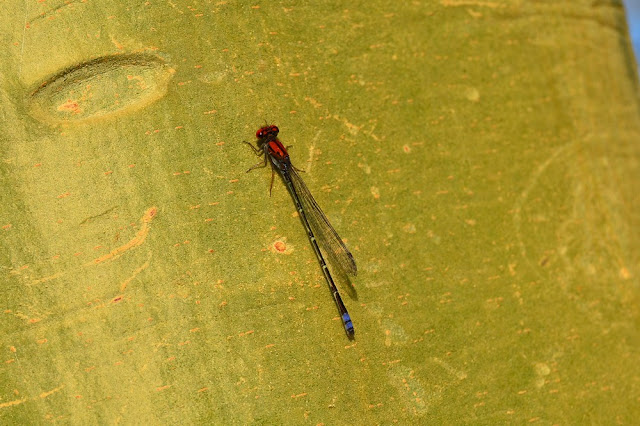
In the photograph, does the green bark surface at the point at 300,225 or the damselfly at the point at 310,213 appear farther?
the damselfly at the point at 310,213

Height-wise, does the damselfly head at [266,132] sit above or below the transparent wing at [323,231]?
above

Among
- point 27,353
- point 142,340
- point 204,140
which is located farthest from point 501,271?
point 27,353

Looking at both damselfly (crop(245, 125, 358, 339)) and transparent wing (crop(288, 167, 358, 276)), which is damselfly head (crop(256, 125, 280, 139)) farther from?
transparent wing (crop(288, 167, 358, 276))

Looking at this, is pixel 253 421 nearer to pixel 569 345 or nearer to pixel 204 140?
pixel 204 140

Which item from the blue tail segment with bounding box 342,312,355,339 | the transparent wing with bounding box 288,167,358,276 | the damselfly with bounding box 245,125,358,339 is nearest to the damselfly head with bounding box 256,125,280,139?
the damselfly with bounding box 245,125,358,339

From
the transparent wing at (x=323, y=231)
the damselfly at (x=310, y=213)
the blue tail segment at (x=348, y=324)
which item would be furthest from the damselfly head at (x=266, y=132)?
the blue tail segment at (x=348, y=324)

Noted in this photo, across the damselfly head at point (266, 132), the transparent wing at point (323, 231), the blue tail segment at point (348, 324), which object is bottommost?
the blue tail segment at point (348, 324)

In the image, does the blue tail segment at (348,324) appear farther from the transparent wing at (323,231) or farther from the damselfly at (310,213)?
the transparent wing at (323,231)
